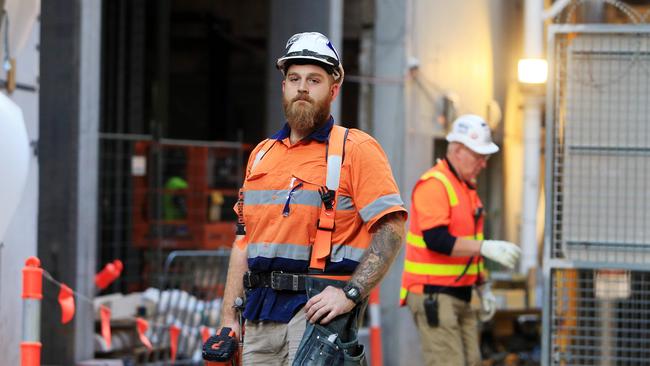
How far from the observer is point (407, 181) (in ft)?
41.5

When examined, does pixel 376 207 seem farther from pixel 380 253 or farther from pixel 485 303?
pixel 485 303

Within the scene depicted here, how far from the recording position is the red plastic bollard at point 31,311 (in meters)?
6.00

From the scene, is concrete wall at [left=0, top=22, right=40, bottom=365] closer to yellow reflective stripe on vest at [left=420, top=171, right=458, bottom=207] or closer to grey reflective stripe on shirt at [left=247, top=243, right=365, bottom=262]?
yellow reflective stripe on vest at [left=420, top=171, right=458, bottom=207]

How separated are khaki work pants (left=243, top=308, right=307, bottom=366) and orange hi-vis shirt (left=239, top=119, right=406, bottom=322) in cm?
4

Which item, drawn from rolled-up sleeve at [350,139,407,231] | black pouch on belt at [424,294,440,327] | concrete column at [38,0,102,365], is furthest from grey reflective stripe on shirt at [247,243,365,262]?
concrete column at [38,0,102,365]

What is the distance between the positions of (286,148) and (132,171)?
8469 mm

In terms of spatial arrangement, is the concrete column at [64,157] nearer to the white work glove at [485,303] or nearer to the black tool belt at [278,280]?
the white work glove at [485,303]

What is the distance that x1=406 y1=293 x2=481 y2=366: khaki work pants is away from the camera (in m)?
7.95

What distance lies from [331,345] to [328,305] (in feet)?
→ 0.51

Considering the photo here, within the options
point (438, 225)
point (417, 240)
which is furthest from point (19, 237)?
point (438, 225)

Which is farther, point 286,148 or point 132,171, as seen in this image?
point 132,171

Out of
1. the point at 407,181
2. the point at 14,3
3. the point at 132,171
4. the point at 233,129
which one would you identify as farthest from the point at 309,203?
the point at 233,129

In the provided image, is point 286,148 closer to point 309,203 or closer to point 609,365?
point 309,203

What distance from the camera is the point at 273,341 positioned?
16.8 feet
